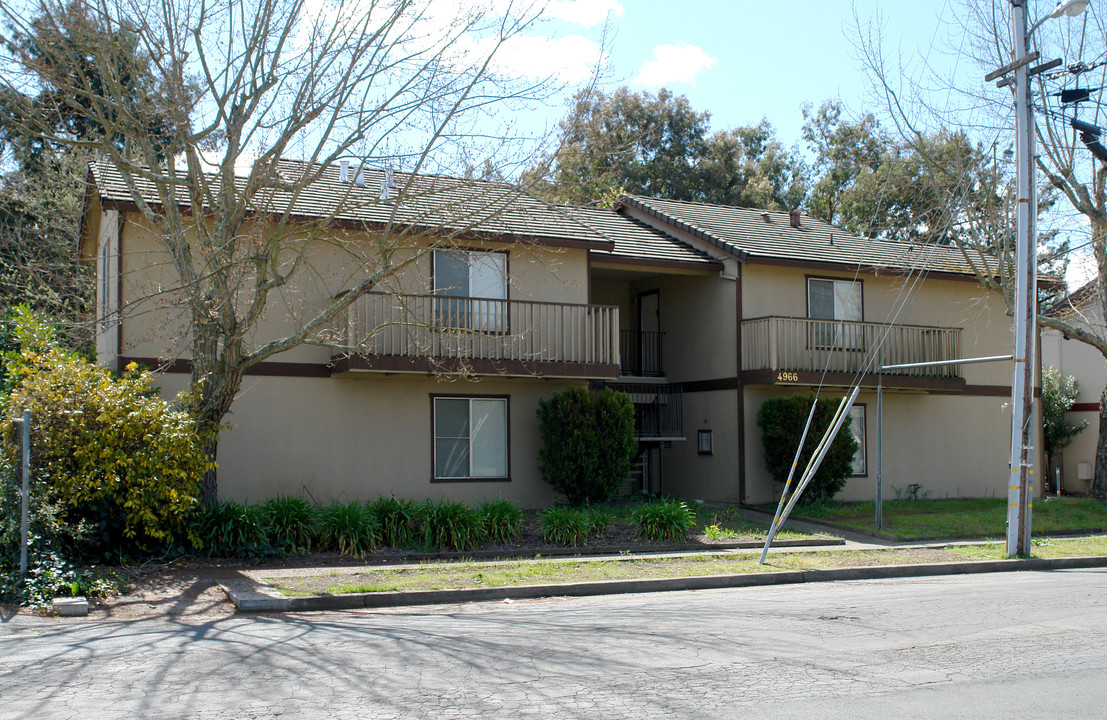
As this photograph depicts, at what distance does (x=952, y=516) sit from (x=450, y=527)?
10709mm

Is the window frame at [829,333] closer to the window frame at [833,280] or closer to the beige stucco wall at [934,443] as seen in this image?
the window frame at [833,280]

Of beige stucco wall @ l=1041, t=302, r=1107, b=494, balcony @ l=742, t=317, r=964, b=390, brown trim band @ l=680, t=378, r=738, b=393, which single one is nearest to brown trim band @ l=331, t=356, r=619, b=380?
brown trim band @ l=680, t=378, r=738, b=393

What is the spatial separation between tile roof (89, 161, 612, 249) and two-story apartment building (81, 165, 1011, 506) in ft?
0.26

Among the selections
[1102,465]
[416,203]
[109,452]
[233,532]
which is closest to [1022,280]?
[416,203]

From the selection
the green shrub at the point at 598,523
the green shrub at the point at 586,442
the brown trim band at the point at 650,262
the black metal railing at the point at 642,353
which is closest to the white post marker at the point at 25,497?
the green shrub at the point at 598,523

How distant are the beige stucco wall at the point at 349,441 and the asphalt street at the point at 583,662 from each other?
768cm

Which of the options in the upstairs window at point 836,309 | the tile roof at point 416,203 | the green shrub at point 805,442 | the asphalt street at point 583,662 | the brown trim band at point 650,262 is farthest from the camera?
the upstairs window at point 836,309

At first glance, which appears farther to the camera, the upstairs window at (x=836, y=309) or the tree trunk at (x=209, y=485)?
the upstairs window at (x=836, y=309)

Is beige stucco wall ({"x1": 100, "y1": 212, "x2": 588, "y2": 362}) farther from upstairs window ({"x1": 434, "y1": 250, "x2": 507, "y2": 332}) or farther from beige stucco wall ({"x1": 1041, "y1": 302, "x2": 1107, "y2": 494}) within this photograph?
beige stucco wall ({"x1": 1041, "y1": 302, "x2": 1107, "y2": 494})

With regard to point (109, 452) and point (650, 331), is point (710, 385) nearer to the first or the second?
point (650, 331)

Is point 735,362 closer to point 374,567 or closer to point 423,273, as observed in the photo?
A: point 423,273

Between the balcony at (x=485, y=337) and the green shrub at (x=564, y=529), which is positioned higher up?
the balcony at (x=485, y=337)

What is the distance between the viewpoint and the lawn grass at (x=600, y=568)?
11.4 metres

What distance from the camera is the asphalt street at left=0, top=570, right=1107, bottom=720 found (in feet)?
20.0
